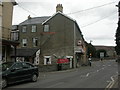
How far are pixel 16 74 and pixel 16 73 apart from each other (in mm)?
59

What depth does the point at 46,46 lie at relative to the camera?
4191 cm

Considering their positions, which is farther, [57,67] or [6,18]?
[57,67]

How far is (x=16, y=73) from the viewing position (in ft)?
45.1

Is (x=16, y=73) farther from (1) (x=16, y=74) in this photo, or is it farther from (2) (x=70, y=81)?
(2) (x=70, y=81)

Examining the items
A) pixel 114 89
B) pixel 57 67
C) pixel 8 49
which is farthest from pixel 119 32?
pixel 57 67

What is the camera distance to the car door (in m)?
13.3

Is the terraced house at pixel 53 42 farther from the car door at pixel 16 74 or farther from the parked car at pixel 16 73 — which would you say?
the car door at pixel 16 74

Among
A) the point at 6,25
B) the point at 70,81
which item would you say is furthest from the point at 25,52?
the point at 70,81

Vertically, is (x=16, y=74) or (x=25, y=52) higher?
(x=25, y=52)

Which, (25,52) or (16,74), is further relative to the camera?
(25,52)

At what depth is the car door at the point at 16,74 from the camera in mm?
13338

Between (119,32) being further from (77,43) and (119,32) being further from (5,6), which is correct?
(77,43)

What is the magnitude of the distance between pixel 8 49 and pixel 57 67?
35.2ft

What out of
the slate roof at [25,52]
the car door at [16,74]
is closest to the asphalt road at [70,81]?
the car door at [16,74]
